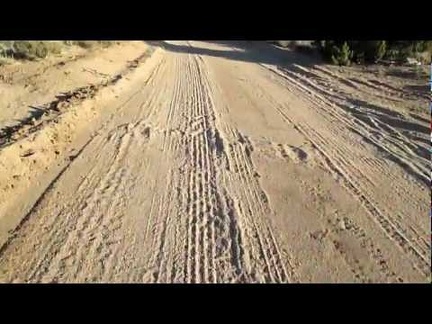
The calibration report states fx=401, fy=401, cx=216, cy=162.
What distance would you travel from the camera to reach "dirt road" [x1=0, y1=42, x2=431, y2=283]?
3949mm

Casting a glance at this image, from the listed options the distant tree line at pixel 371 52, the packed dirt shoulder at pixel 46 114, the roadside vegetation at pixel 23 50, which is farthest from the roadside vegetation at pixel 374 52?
the roadside vegetation at pixel 23 50

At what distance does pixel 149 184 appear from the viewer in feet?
18.1

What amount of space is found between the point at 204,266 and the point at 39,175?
9.69ft

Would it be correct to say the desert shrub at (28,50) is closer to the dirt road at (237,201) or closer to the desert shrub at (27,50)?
the desert shrub at (27,50)

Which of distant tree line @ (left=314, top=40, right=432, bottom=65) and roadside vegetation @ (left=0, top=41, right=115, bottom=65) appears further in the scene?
distant tree line @ (left=314, top=40, right=432, bottom=65)

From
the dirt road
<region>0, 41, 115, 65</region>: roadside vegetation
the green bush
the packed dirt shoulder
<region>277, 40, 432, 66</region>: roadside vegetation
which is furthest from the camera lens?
the green bush

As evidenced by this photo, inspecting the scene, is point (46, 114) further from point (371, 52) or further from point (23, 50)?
point (371, 52)

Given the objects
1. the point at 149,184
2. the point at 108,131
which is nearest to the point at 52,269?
the point at 149,184

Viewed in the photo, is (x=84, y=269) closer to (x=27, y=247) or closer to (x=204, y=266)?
(x=27, y=247)

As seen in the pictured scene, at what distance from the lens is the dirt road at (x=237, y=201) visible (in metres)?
3.95

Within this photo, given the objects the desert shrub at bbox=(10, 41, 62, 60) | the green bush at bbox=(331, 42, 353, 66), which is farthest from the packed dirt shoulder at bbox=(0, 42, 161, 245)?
the green bush at bbox=(331, 42, 353, 66)

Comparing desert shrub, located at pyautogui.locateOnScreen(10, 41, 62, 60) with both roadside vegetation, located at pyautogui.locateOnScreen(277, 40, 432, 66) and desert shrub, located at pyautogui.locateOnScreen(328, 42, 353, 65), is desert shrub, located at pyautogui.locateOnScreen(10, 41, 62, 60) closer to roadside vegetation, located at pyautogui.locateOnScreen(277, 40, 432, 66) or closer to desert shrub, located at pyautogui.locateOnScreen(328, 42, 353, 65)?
roadside vegetation, located at pyautogui.locateOnScreen(277, 40, 432, 66)

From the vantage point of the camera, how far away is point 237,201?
512cm
